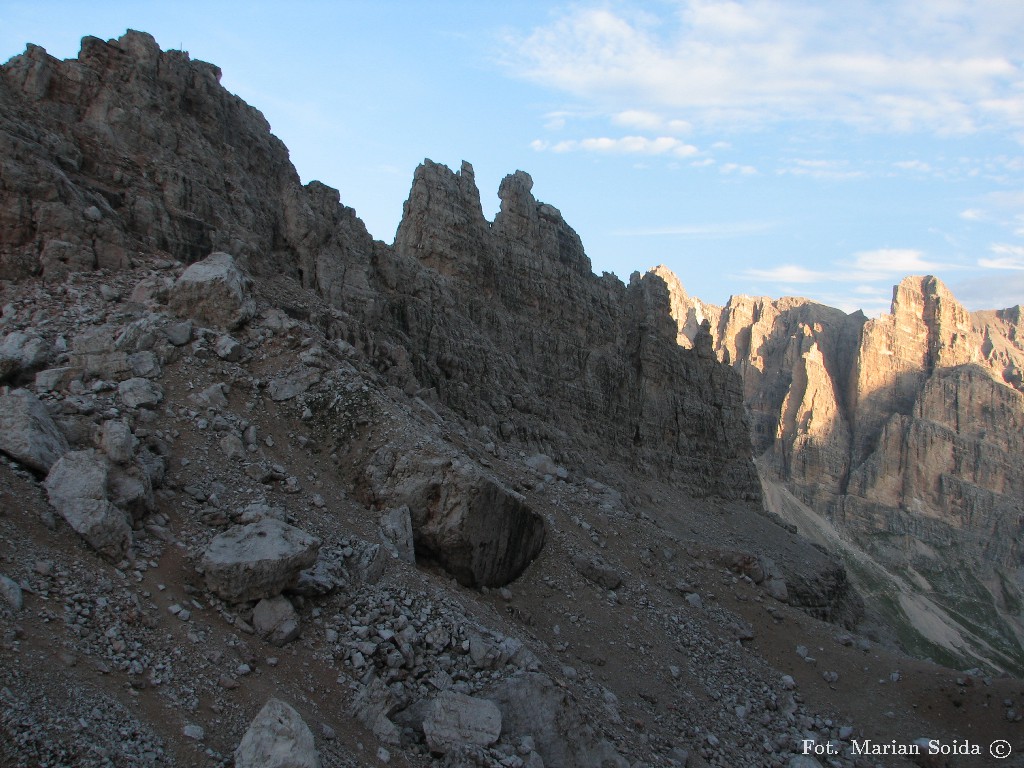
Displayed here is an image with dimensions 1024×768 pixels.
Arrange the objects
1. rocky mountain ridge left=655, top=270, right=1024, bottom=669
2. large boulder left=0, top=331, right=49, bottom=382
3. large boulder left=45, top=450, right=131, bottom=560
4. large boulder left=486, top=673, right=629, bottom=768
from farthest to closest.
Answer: rocky mountain ridge left=655, top=270, right=1024, bottom=669
large boulder left=0, top=331, right=49, bottom=382
large boulder left=486, top=673, right=629, bottom=768
large boulder left=45, top=450, right=131, bottom=560

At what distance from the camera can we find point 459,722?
9.77 meters

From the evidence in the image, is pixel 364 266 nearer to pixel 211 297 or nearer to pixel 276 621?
pixel 211 297

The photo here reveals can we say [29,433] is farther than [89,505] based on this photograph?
Yes

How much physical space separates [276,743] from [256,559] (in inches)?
118

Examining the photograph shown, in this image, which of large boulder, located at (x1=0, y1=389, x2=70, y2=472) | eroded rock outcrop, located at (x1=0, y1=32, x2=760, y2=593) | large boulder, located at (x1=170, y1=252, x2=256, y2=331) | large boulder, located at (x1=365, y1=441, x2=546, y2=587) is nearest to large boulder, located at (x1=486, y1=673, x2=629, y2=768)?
large boulder, located at (x1=365, y1=441, x2=546, y2=587)

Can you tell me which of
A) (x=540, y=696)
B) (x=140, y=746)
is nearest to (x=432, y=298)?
(x=540, y=696)

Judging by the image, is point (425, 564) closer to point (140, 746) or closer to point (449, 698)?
point (449, 698)

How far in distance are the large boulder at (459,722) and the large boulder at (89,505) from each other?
4.90 m

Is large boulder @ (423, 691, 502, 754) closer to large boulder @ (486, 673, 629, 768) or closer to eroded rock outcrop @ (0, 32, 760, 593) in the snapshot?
large boulder @ (486, 673, 629, 768)

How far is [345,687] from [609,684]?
698cm

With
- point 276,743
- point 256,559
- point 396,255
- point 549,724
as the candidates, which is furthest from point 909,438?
point 276,743

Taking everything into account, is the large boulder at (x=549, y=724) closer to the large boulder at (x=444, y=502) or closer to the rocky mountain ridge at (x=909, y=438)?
the large boulder at (x=444, y=502)

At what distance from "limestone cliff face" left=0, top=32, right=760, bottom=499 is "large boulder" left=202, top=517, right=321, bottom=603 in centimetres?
932

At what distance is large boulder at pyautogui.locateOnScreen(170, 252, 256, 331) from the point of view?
15.8m
